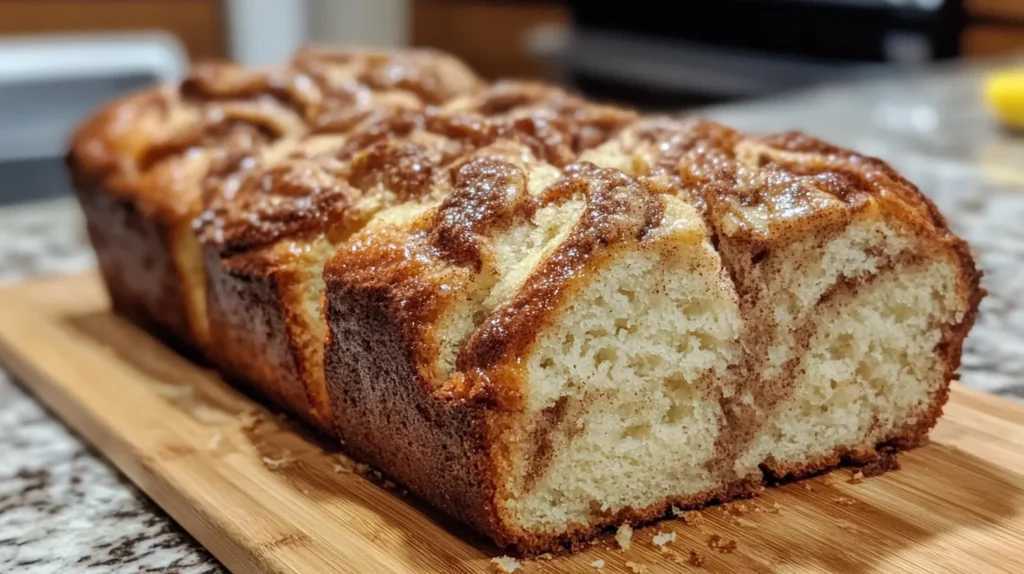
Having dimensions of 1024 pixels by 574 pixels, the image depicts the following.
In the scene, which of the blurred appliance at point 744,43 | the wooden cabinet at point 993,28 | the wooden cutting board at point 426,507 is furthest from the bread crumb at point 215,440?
the wooden cabinet at point 993,28

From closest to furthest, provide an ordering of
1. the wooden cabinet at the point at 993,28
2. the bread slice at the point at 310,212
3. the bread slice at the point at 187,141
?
the bread slice at the point at 310,212 → the bread slice at the point at 187,141 → the wooden cabinet at the point at 993,28

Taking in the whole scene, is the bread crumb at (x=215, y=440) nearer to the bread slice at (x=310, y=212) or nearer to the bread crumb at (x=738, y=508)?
the bread slice at (x=310, y=212)

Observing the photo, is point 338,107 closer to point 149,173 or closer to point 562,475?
point 149,173

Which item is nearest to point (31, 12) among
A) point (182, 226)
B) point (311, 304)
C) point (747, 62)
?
point (747, 62)

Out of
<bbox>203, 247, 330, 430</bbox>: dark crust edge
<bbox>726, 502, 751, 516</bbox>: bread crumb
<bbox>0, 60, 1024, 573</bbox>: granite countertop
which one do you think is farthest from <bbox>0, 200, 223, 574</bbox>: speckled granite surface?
<bbox>726, 502, 751, 516</bbox>: bread crumb

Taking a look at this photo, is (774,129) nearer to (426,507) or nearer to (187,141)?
(187,141)

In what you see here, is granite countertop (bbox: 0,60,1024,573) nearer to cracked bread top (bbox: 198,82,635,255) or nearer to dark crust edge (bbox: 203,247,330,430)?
A: dark crust edge (bbox: 203,247,330,430)
